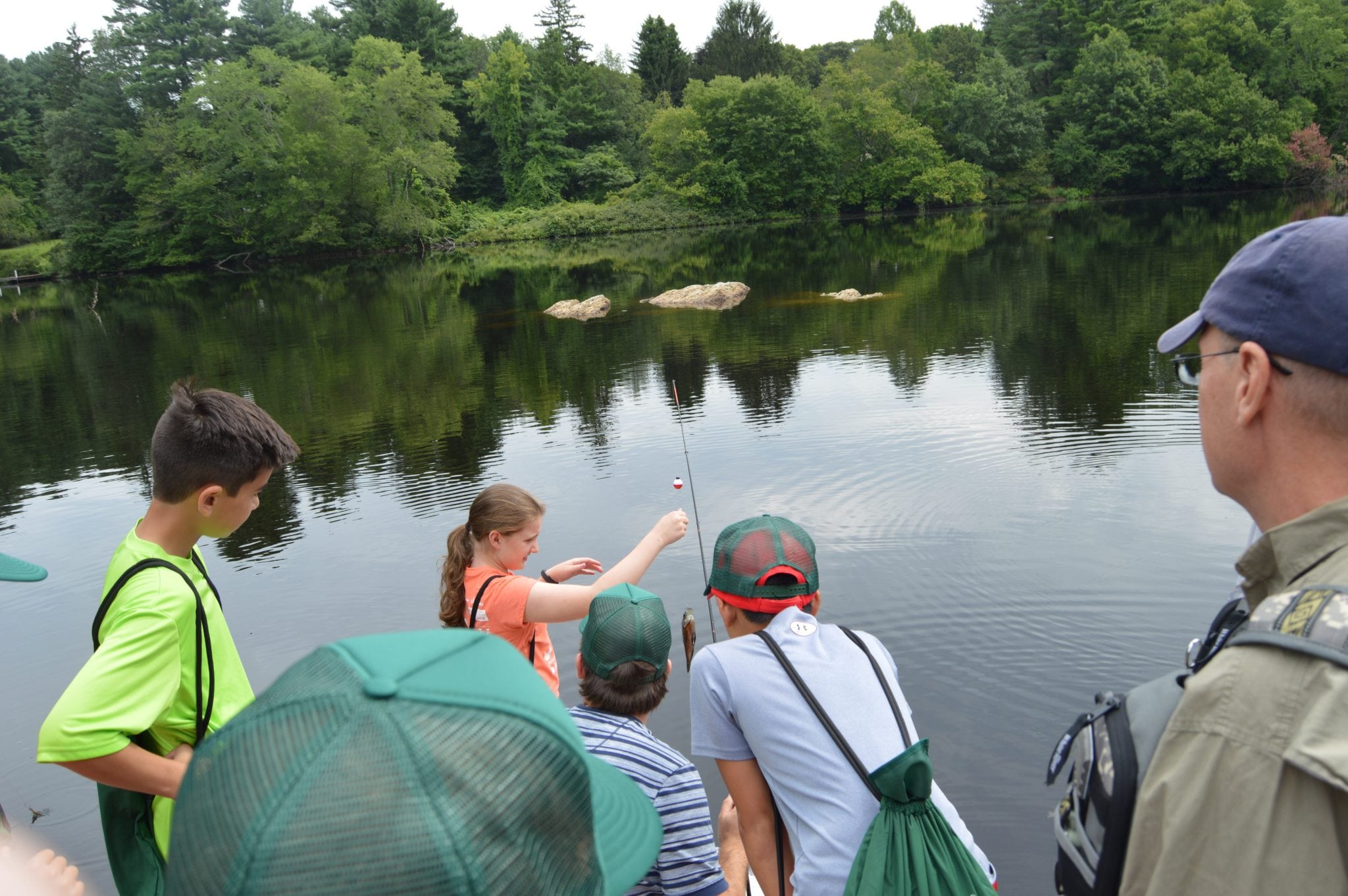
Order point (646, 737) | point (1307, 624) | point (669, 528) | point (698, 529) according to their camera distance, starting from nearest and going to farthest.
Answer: point (1307, 624) < point (646, 737) < point (669, 528) < point (698, 529)

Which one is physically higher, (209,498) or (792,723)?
(209,498)

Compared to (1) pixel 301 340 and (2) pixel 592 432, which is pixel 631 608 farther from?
(1) pixel 301 340

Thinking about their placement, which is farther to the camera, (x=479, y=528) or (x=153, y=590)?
(x=479, y=528)

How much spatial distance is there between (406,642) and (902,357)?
13699mm

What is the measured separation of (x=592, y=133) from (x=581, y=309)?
131 feet

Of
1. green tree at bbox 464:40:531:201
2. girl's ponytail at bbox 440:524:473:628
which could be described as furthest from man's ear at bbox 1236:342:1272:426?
green tree at bbox 464:40:531:201

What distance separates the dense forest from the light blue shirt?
5006 cm

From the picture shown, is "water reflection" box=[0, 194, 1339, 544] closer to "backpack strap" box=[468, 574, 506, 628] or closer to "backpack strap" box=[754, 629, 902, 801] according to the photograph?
"backpack strap" box=[468, 574, 506, 628]

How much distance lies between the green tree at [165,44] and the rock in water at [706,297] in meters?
40.7

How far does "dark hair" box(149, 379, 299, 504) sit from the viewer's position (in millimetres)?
2387

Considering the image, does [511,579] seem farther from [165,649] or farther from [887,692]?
[887,692]

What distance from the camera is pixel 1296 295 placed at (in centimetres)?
130

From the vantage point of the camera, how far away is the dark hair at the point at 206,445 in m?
2.39

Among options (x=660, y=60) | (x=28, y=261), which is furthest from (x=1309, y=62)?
(x=28, y=261)
